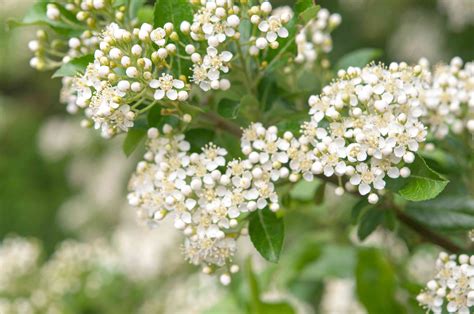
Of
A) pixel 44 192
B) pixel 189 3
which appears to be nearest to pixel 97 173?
pixel 44 192

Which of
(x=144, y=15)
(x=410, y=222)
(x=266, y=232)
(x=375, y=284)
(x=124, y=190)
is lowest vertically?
(x=124, y=190)

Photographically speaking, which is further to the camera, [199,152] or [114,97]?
[199,152]

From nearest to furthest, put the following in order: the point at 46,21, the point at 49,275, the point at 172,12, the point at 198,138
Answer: the point at 172,12 < the point at 198,138 < the point at 46,21 < the point at 49,275

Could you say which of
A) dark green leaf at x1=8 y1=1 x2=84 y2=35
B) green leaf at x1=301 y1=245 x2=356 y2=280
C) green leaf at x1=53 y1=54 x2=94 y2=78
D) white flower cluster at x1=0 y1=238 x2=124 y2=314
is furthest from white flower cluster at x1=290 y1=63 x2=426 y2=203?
white flower cluster at x1=0 y1=238 x2=124 y2=314

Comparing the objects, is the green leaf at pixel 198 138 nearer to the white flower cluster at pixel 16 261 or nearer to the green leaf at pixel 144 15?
the green leaf at pixel 144 15

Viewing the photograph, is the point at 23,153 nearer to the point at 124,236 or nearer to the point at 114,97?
the point at 124,236

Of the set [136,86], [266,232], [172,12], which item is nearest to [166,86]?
[136,86]

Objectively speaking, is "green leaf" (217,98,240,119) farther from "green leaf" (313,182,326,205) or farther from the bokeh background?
the bokeh background

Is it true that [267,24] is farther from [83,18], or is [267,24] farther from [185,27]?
[83,18]
